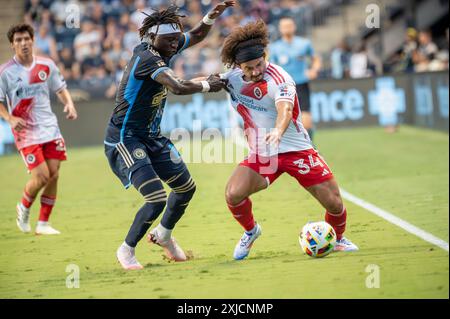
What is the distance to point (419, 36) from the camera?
24.3 m

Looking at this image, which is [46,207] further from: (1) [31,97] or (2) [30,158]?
(1) [31,97]

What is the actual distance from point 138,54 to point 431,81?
1391 centimetres

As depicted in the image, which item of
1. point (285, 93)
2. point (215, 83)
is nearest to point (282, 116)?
point (285, 93)

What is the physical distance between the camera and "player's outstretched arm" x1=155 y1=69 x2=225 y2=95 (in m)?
7.70

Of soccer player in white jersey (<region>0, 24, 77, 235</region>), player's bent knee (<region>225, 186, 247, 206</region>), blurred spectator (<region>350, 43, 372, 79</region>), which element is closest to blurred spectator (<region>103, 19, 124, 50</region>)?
blurred spectator (<region>350, 43, 372, 79</region>)

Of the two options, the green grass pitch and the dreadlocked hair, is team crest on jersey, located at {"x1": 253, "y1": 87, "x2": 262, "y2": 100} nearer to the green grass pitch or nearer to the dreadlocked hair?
the dreadlocked hair

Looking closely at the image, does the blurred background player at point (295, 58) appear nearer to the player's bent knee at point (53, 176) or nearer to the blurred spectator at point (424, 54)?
the player's bent knee at point (53, 176)

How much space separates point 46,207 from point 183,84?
399cm

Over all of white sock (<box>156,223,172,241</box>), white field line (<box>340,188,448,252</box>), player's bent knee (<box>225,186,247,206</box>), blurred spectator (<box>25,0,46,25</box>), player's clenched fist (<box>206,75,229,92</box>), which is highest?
blurred spectator (<box>25,0,46,25</box>)

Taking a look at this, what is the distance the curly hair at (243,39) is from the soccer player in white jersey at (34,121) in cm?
344

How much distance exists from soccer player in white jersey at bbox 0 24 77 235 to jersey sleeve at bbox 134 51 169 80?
3103mm

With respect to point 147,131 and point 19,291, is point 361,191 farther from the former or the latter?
point 19,291
